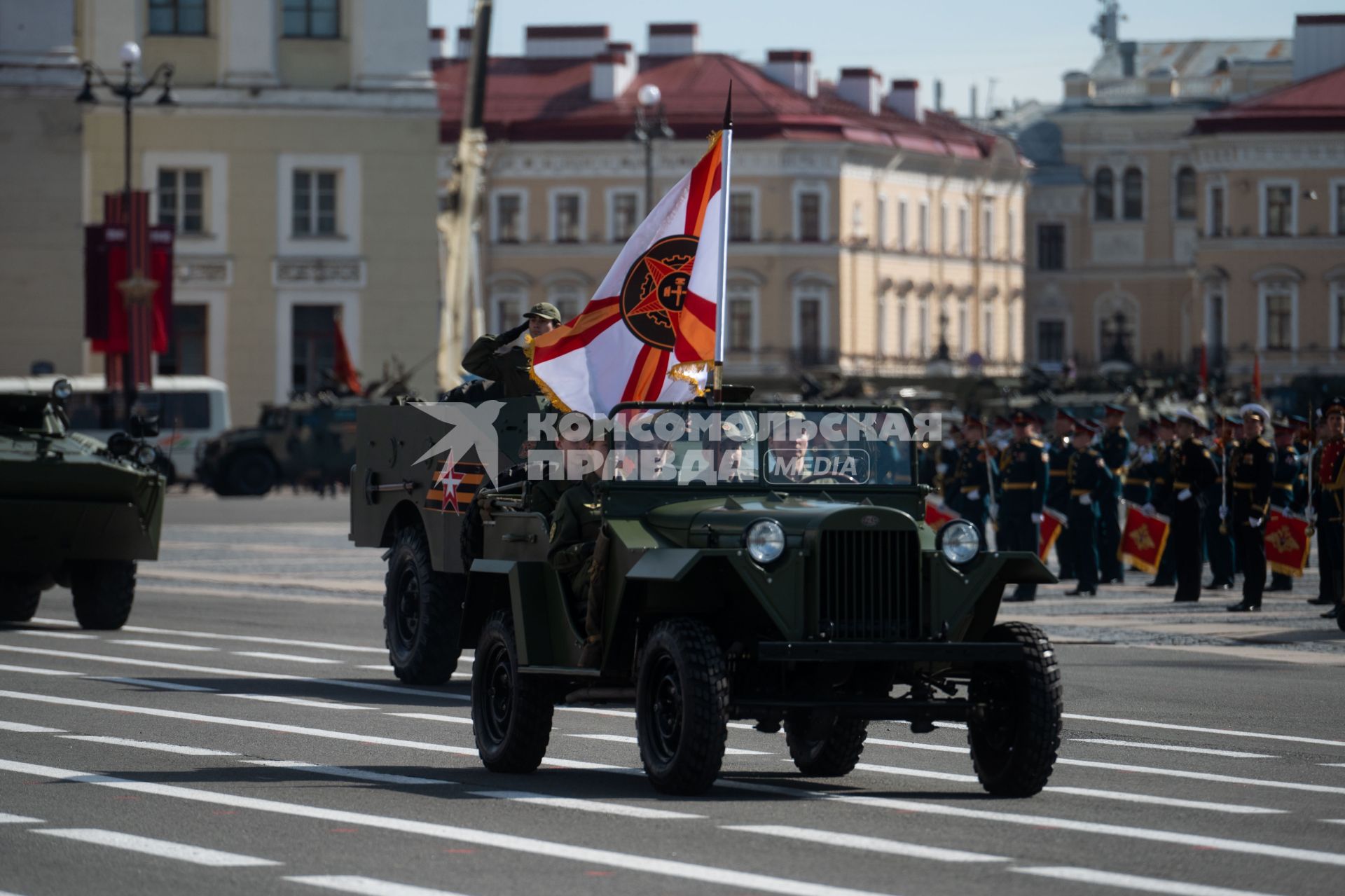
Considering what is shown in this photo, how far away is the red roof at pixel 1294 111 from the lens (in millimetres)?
102250

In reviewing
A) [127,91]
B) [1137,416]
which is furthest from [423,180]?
[1137,416]

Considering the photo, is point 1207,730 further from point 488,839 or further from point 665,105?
point 665,105

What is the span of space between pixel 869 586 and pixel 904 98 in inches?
3805

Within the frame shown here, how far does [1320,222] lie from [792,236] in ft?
66.3

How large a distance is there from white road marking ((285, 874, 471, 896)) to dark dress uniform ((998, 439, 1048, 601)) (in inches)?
806

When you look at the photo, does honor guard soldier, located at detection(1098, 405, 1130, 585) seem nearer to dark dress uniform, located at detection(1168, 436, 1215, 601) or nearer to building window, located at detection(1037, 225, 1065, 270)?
dark dress uniform, located at detection(1168, 436, 1215, 601)

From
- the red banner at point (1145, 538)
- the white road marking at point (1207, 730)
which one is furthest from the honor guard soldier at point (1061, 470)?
the white road marking at point (1207, 730)

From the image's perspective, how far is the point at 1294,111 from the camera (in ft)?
336

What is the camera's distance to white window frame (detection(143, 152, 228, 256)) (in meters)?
67.2

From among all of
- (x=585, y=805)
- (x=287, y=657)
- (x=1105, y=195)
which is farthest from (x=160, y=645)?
(x=1105, y=195)

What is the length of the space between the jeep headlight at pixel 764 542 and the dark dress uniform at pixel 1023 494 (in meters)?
17.9

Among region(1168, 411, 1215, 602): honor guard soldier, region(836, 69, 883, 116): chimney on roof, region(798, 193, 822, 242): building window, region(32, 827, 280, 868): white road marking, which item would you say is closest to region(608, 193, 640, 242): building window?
region(798, 193, 822, 242): building window

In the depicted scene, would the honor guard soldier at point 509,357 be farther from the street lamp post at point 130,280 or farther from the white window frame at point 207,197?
the white window frame at point 207,197

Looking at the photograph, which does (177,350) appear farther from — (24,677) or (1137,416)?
(24,677)
